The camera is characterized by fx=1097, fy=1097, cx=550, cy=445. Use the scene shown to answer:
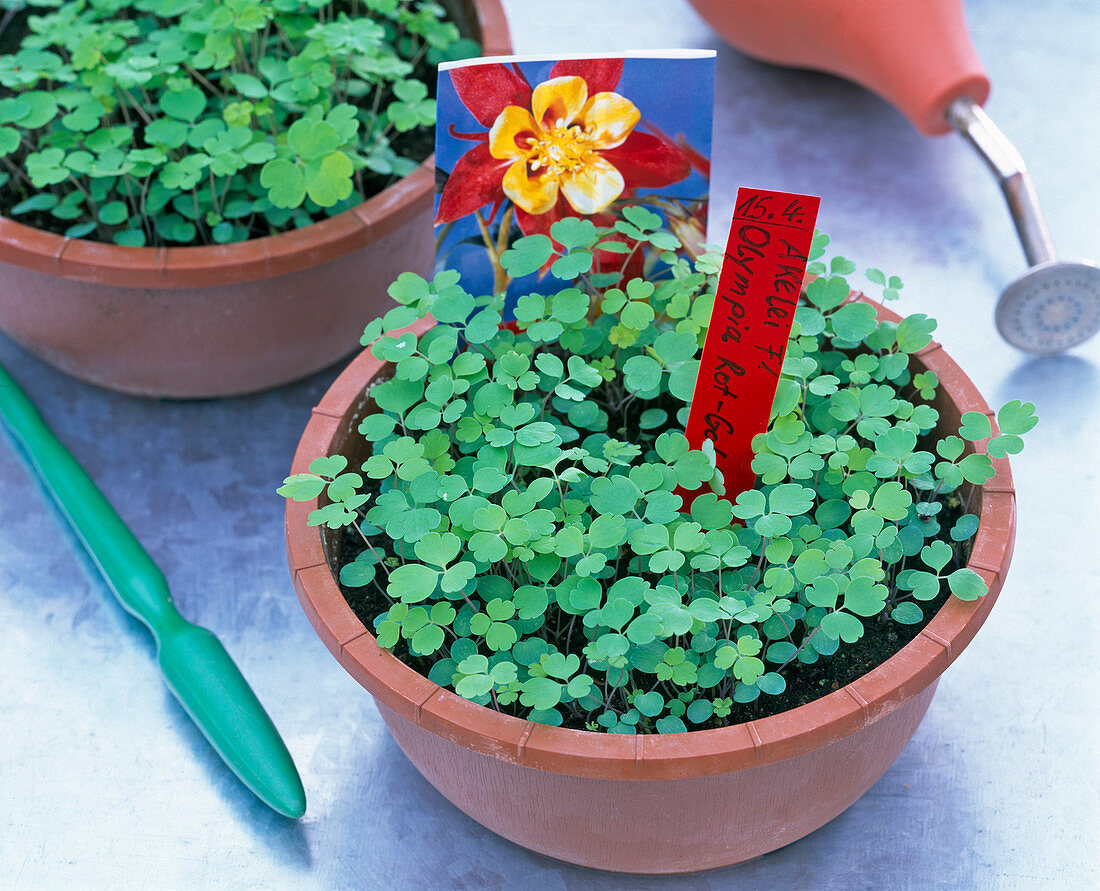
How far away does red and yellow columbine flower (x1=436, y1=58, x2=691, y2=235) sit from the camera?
1.16m

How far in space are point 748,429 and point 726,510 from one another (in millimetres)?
100

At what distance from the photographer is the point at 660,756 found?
901 millimetres

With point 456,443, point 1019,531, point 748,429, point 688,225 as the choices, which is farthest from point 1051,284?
point 456,443

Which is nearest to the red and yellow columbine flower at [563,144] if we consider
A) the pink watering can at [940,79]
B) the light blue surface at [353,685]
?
the light blue surface at [353,685]

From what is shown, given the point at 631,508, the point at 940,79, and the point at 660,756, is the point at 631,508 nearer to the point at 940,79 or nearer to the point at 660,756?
the point at 660,756

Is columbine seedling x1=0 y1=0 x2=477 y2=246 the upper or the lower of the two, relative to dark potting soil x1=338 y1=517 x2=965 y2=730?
upper

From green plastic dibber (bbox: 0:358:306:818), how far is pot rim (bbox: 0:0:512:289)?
0.27 metres

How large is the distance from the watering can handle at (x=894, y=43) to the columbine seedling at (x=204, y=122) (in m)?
0.61

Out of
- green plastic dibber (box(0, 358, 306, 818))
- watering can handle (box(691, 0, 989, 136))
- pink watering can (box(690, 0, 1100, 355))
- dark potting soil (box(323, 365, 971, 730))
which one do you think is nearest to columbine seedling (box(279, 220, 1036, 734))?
dark potting soil (box(323, 365, 971, 730))

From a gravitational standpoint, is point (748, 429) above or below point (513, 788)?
above

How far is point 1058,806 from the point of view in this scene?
4.02 ft

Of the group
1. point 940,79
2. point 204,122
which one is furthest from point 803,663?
point 940,79

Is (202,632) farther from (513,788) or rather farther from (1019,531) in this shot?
(1019,531)

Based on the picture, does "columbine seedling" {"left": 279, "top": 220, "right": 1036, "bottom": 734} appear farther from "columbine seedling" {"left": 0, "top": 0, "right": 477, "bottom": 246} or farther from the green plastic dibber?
"columbine seedling" {"left": 0, "top": 0, "right": 477, "bottom": 246}
